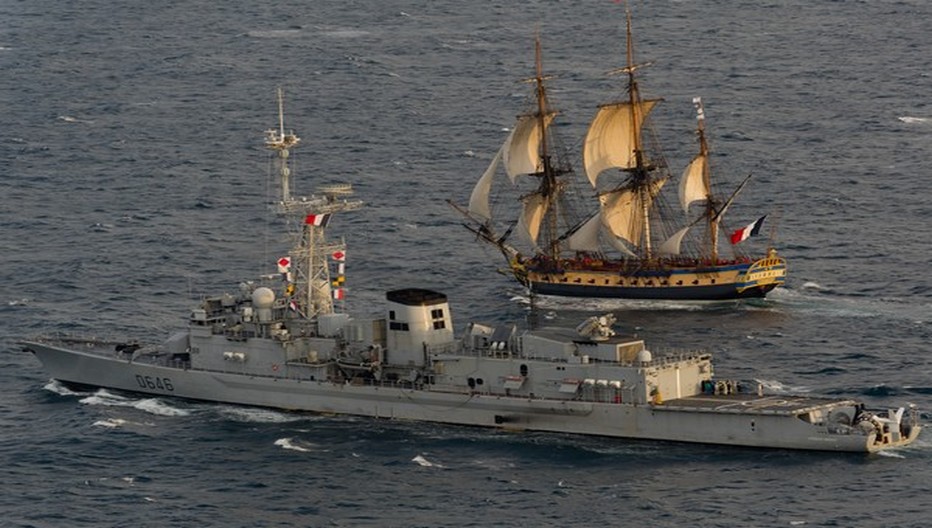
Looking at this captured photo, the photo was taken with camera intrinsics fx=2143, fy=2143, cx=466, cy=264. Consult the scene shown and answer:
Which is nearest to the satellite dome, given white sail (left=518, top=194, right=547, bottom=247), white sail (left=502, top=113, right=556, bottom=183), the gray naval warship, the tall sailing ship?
the gray naval warship

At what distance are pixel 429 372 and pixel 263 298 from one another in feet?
37.1

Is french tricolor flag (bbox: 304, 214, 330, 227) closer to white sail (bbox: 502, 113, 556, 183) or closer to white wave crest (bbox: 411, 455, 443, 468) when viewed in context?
white wave crest (bbox: 411, 455, 443, 468)

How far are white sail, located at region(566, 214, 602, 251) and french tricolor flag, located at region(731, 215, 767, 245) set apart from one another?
10902mm

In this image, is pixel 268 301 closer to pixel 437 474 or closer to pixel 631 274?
pixel 437 474

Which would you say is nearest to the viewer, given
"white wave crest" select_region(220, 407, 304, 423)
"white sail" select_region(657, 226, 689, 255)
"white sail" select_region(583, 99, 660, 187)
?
"white wave crest" select_region(220, 407, 304, 423)

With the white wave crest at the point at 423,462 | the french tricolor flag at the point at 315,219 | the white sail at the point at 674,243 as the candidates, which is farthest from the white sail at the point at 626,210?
the white wave crest at the point at 423,462

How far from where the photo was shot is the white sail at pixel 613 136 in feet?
507

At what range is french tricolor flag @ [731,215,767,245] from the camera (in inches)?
5723

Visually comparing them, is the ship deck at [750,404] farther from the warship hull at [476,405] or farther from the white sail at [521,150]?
the white sail at [521,150]

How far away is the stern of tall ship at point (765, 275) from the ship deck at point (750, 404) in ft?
102

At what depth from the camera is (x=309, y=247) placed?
405ft

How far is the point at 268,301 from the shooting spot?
12194 cm

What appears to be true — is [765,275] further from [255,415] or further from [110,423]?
[110,423]

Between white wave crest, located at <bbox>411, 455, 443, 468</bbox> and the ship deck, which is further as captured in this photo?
the ship deck
